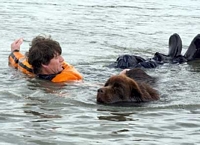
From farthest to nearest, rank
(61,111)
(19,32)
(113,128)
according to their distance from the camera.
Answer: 1. (19,32)
2. (61,111)
3. (113,128)

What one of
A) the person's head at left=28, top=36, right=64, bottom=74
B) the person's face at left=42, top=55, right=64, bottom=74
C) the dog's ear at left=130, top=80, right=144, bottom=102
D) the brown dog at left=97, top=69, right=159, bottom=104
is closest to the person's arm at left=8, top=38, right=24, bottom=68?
the person's head at left=28, top=36, right=64, bottom=74

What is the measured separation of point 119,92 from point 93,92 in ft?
2.76

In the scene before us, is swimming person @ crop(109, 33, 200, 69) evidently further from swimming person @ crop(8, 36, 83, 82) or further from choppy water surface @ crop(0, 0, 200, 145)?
swimming person @ crop(8, 36, 83, 82)

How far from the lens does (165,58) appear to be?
1051 cm

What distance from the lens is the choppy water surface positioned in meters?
5.71

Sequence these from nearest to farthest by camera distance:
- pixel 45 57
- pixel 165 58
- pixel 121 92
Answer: pixel 121 92
pixel 45 57
pixel 165 58

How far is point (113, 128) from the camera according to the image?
5.96 metres

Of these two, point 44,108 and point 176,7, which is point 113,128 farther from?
point 176,7

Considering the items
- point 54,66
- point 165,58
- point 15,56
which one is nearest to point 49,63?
point 54,66

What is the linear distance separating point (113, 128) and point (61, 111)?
1.02 metres

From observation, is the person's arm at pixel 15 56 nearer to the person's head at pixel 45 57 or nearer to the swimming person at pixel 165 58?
the person's head at pixel 45 57

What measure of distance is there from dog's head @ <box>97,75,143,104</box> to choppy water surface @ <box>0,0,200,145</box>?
0.16 m

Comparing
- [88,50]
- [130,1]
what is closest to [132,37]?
[88,50]

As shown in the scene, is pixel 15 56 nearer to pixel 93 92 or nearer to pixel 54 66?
pixel 54 66
